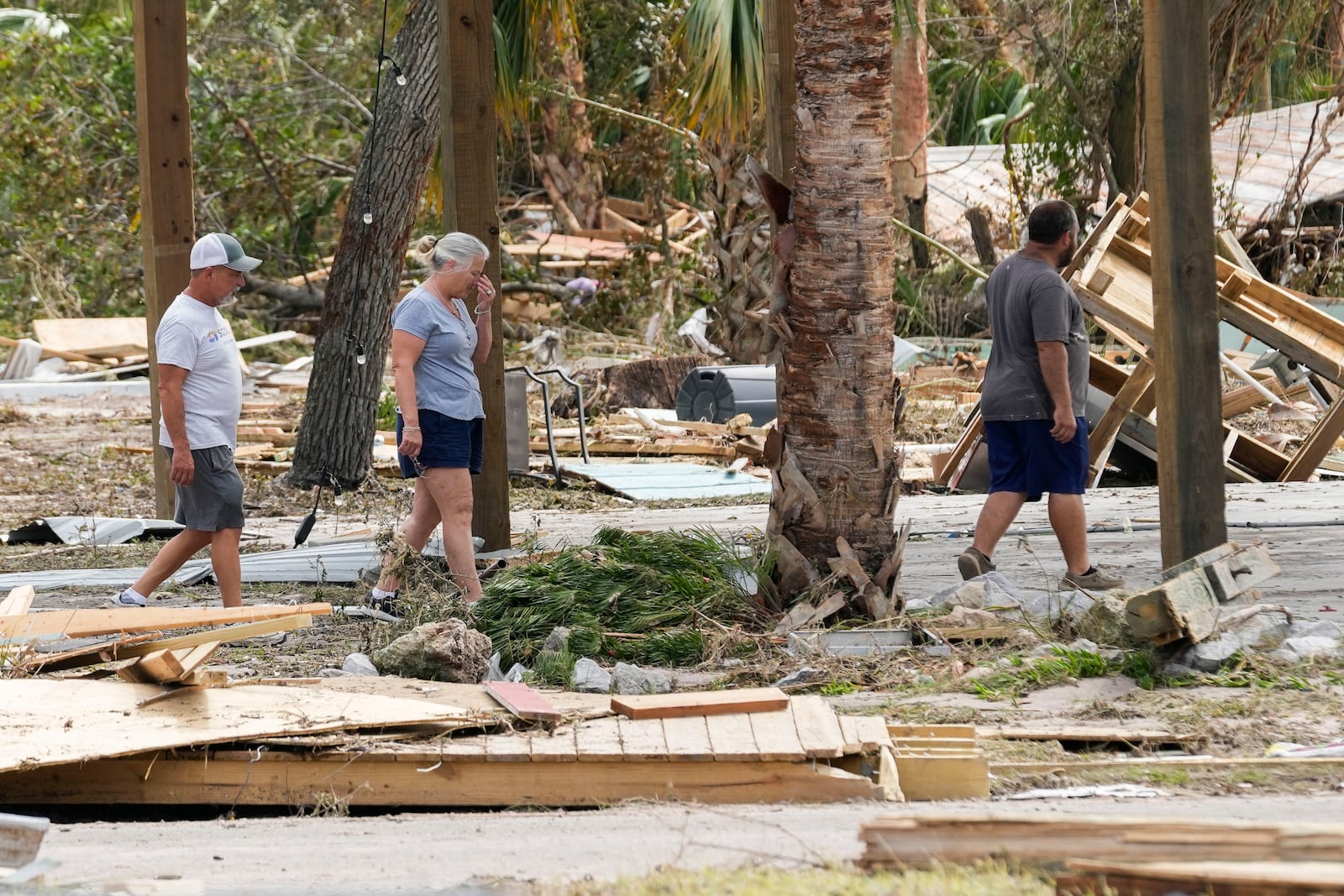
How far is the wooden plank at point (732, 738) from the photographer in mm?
4062

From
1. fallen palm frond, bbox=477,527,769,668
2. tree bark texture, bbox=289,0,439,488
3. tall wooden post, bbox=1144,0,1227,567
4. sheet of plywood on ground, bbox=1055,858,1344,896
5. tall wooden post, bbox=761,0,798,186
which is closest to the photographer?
sheet of plywood on ground, bbox=1055,858,1344,896

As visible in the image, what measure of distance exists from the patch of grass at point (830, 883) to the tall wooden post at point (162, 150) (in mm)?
6998

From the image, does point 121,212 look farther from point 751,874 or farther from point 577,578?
point 751,874

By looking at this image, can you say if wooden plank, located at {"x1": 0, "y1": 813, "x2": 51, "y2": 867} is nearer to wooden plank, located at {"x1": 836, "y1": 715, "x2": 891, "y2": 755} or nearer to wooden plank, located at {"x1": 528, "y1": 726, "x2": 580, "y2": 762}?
wooden plank, located at {"x1": 528, "y1": 726, "x2": 580, "y2": 762}

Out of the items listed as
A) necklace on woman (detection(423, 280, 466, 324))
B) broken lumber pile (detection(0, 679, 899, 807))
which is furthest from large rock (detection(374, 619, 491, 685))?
necklace on woman (detection(423, 280, 466, 324))

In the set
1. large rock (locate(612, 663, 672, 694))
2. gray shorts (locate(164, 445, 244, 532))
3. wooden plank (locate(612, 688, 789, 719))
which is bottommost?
large rock (locate(612, 663, 672, 694))

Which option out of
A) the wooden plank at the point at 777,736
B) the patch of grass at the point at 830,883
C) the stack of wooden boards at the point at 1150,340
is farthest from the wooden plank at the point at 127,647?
the stack of wooden boards at the point at 1150,340

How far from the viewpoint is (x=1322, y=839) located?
288 centimetres

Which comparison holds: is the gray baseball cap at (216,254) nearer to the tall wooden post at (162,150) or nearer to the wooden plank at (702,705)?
the wooden plank at (702,705)

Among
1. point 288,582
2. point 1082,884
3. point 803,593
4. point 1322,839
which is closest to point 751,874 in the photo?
point 1082,884

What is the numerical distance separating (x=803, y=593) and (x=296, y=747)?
2.49 metres

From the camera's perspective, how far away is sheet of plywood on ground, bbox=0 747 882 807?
Result: 4.05 metres

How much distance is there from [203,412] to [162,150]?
384 cm

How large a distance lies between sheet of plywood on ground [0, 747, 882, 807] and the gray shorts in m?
2.12
